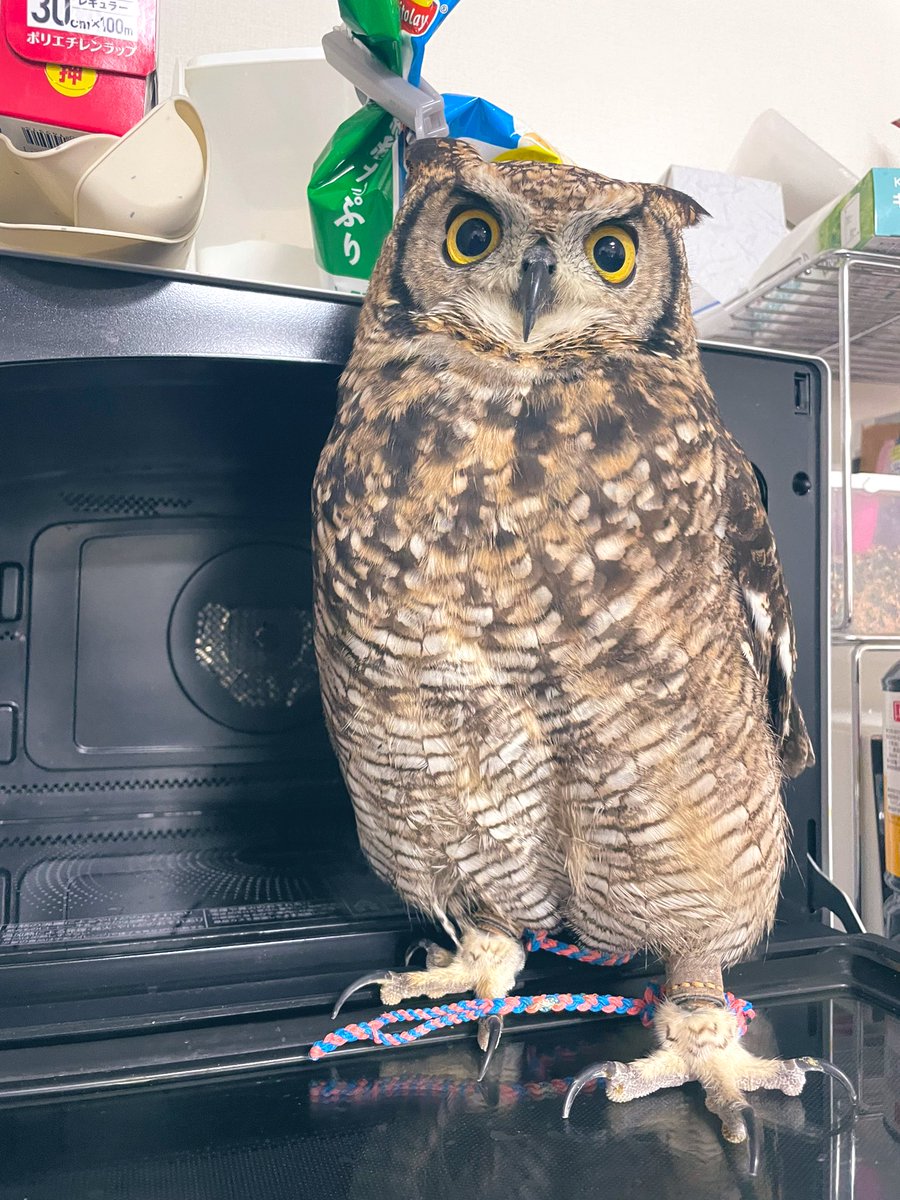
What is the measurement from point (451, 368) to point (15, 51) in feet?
1.41

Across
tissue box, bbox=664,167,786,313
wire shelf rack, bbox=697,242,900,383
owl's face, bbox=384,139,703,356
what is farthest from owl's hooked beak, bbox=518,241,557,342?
tissue box, bbox=664,167,786,313

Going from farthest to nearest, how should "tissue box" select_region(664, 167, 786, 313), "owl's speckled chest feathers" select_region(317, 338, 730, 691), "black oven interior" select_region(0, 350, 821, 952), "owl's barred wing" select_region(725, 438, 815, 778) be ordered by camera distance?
"tissue box" select_region(664, 167, 786, 313) < "black oven interior" select_region(0, 350, 821, 952) < "owl's barred wing" select_region(725, 438, 815, 778) < "owl's speckled chest feathers" select_region(317, 338, 730, 691)

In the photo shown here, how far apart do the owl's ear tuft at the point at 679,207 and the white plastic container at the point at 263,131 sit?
45 cm

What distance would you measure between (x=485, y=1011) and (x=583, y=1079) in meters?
0.10

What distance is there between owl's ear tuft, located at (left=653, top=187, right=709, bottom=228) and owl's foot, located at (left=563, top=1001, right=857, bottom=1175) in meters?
0.64

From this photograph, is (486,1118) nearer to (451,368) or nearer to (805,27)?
(451,368)

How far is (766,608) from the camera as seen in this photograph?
784mm

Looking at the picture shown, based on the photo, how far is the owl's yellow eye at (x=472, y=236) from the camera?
72 centimetres

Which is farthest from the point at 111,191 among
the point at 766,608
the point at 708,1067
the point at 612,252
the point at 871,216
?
the point at 871,216

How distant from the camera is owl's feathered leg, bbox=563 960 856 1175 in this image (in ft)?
2.01

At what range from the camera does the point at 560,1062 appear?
2.19ft

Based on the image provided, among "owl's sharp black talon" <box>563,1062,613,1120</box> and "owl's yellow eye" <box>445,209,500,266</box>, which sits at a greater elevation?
"owl's yellow eye" <box>445,209,500,266</box>

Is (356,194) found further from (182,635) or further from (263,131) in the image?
(182,635)

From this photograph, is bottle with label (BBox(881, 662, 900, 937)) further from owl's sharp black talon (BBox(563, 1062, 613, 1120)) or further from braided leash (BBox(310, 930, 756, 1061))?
owl's sharp black talon (BBox(563, 1062, 613, 1120))
